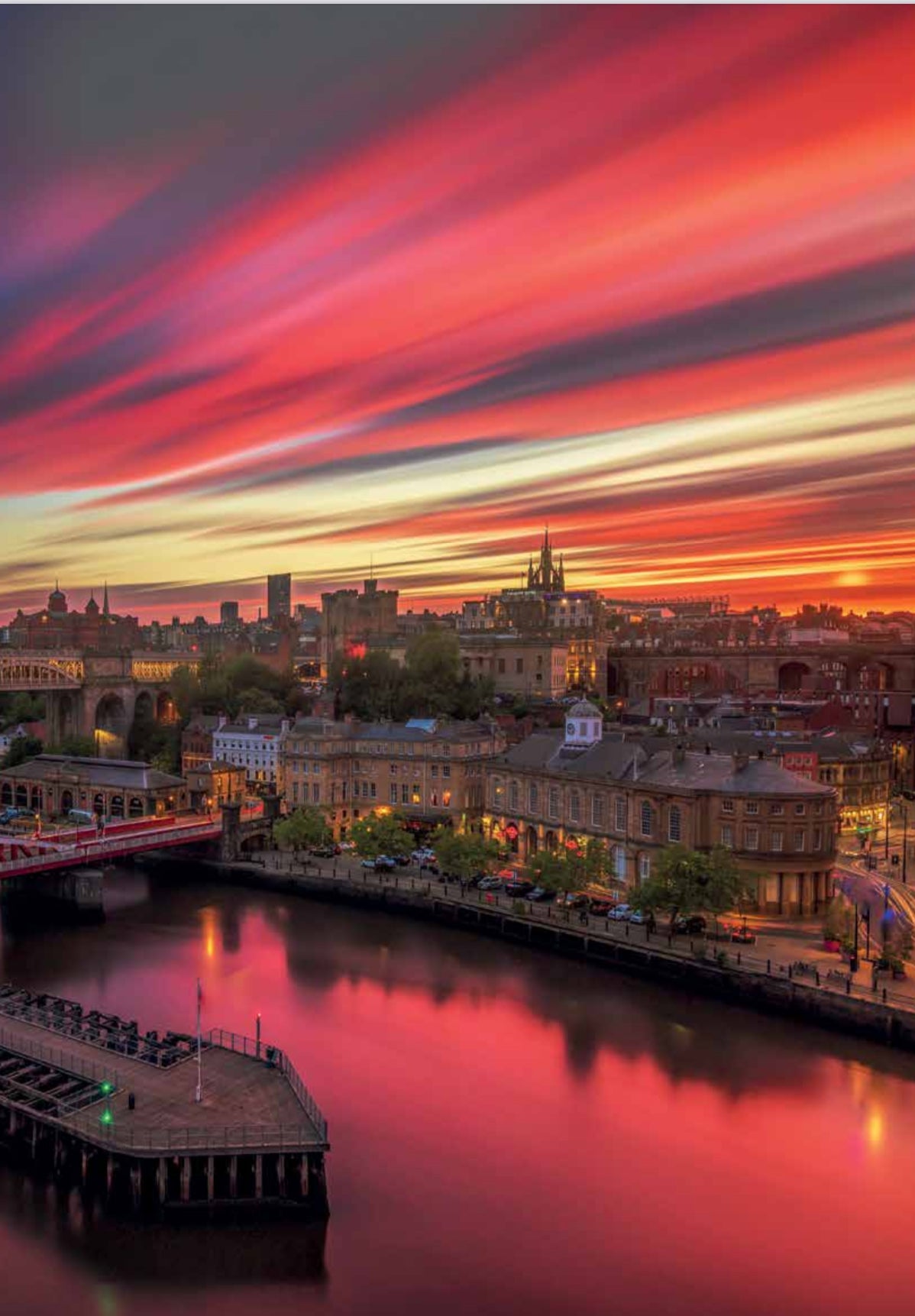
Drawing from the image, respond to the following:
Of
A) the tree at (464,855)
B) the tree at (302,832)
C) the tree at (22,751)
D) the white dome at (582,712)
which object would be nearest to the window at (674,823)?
the tree at (464,855)

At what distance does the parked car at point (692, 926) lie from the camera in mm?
41875

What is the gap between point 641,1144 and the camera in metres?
28.0

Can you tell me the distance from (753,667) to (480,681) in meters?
44.8

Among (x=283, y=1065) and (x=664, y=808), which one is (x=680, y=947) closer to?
(x=664, y=808)

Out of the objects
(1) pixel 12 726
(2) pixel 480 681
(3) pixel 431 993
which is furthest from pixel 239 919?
(1) pixel 12 726

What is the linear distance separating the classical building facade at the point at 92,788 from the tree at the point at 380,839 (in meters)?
18.4

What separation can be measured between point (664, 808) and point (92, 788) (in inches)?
1658

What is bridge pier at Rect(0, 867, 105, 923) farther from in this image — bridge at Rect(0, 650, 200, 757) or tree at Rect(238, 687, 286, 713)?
bridge at Rect(0, 650, 200, 757)

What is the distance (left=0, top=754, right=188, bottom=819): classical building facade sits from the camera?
68688mm

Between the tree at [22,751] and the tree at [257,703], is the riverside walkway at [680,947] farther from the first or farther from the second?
the tree at [22,751]

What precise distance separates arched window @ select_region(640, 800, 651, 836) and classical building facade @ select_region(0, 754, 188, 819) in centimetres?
3438

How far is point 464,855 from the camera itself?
5081cm

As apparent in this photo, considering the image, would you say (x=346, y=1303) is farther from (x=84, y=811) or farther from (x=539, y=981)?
(x=84, y=811)

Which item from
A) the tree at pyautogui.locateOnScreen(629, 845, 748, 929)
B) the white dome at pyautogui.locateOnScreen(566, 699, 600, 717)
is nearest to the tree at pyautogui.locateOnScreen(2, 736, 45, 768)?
the white dome at pyautogui.locateOnScreen(566, 699, 600, 717)
